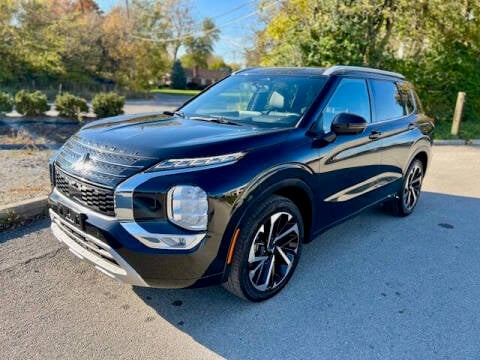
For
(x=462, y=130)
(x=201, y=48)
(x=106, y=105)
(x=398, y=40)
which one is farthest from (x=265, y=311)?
(x=201, y=48)

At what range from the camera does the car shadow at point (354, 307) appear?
2.40 m

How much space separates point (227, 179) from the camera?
2.28 metres

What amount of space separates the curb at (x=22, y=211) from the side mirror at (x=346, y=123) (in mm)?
3281

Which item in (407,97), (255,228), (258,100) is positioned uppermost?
(407,97)

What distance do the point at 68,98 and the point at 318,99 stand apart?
810 cm

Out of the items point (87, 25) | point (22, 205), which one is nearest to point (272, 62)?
point (22, 205)

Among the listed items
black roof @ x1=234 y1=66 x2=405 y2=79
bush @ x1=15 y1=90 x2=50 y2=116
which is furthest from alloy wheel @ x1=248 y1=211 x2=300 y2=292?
bush @ x1=15 y1=90 x2=50 y2=116

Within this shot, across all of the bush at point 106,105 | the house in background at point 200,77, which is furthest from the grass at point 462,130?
the house in background at point 200,77

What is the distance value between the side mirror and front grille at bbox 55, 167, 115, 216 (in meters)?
1.87

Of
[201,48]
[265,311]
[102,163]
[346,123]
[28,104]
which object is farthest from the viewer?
[201,48]

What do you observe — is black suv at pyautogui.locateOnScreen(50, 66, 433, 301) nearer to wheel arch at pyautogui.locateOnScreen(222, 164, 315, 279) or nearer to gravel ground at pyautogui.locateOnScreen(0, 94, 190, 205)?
wheel arch at pyautogui.locateOnScreen(222, 164, 315, 279)

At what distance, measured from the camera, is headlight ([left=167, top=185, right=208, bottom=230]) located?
7.11 feet

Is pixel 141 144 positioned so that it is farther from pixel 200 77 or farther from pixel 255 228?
pixel 200 77

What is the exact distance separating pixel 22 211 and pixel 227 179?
2.81 m
